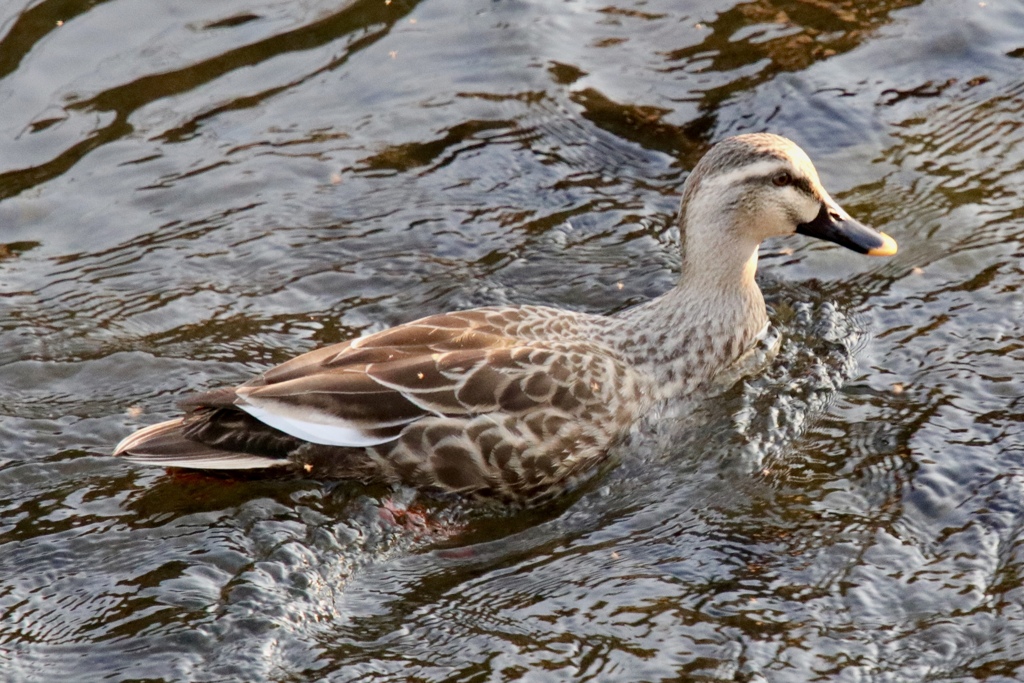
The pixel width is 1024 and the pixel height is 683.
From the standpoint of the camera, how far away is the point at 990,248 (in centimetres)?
792

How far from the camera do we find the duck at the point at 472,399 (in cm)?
633

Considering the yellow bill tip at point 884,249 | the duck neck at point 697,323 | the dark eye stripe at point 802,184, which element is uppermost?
the dark eye stripe at point 802,184

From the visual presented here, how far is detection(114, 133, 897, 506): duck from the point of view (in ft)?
20.8

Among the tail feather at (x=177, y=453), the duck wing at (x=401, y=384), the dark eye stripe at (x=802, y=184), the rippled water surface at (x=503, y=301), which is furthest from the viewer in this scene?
the dark eye stripe at (x=802, y=184)

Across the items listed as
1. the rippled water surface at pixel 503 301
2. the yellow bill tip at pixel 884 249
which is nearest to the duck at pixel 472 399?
the yellow bill tip at pixel 884 249

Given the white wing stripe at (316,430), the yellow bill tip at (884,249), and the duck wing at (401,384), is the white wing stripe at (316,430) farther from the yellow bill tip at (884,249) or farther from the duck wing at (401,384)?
the yellow bill tip at (884,249)

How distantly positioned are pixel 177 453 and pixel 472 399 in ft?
4.72

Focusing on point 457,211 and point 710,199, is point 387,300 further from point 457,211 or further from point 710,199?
point 710,199

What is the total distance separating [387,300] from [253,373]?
1.04 m

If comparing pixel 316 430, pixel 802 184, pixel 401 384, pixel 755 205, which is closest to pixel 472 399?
pixel 401 384

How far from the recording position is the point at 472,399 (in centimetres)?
642

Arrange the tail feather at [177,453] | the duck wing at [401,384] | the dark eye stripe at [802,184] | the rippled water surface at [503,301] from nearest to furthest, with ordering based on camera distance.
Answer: the rippled water surface at [503,301] < the tail feather at [177,453] < the duck wing at [401,384] < the dark eye stripe at [802,184]

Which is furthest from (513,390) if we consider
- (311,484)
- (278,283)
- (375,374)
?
(278,283)

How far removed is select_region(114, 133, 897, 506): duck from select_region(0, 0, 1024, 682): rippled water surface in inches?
7.2
